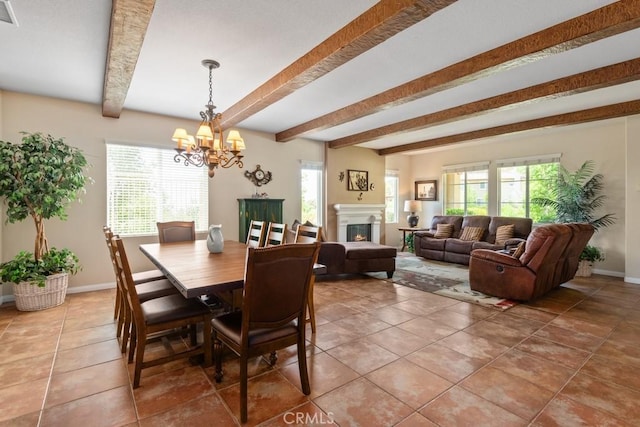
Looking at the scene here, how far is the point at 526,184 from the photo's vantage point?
646cm

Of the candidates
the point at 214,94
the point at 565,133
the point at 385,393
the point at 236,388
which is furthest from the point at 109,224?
the point at 565,133

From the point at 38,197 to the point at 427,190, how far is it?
25.4 feet

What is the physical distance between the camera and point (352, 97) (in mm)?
4035

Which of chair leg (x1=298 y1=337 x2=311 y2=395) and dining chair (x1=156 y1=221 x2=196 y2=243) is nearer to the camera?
chair leg (x1=298 y1=337 x2=311 y2=395)

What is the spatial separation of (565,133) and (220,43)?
6.45 m

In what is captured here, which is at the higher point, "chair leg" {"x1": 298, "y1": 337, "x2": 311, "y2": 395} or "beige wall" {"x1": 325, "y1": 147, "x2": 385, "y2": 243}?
"beige wall" {"x1": 325, "y1": 147, "x2": 385, "y2": 243}

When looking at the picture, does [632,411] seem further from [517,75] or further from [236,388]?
[517,75]

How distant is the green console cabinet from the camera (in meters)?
5.27

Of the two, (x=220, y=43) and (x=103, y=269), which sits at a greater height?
(x=220, y=43)

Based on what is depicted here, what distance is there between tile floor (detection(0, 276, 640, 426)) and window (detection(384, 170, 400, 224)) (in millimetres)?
5146

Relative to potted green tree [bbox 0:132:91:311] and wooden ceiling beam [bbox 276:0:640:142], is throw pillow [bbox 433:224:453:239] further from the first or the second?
potted green tree [bbox 0:132:91:311]

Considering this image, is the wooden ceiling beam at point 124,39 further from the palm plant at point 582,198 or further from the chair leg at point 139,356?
the palm plant at point 582,198

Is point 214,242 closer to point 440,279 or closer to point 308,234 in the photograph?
point 308,234

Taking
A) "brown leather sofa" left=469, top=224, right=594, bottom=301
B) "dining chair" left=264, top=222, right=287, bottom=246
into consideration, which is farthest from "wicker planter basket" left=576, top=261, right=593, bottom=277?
"dining chair" left=264, top=222, right=287, bottom=246
